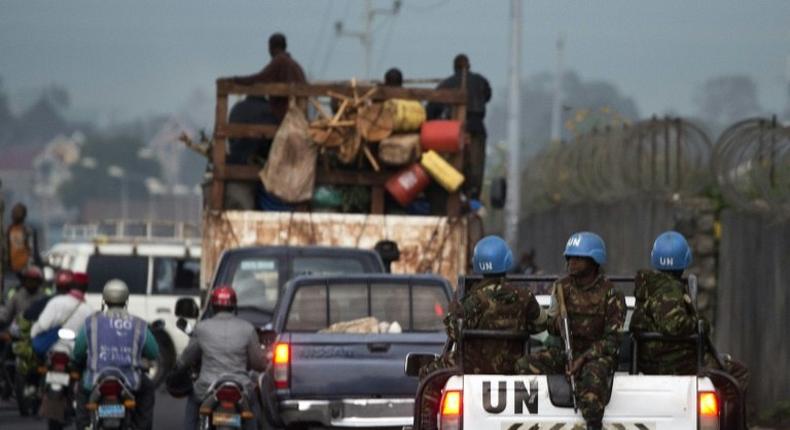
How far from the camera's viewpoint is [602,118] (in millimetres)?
41469

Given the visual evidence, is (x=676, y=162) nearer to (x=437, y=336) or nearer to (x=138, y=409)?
(x=437, y=336)

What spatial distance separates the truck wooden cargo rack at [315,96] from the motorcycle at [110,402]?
29.1ft

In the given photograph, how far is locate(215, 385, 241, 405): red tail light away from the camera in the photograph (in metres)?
15.1

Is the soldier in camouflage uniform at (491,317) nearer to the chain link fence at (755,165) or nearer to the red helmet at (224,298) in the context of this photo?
the red helmet at (224,298)

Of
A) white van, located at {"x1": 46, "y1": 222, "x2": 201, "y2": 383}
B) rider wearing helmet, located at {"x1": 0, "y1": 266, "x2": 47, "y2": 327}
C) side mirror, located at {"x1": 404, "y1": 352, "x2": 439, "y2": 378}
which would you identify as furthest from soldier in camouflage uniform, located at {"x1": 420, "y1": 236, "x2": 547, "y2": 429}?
white van, located at {"x1": 46, "y1": 222, "x2": 201, "y2": 383}

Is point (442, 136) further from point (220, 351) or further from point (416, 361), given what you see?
point (416, 361)

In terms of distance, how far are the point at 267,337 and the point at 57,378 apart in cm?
255

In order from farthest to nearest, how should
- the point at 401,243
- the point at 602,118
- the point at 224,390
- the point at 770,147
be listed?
the point at 602,118
the point at 401,243
the point at 770,147
the point at 224,390

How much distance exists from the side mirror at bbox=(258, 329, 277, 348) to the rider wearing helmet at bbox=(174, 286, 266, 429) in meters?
1.13

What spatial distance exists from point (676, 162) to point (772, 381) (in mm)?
5394

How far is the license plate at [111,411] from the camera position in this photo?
1525 cm

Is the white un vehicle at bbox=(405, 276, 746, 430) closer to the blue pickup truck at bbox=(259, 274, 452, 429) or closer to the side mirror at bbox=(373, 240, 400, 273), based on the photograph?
the blue pickup truck at bbox=(259, 274, 452, 429)

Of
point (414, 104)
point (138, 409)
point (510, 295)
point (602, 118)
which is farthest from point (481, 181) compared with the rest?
point (602, 118)

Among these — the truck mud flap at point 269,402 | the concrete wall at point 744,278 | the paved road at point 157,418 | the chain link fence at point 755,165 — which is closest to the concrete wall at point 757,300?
the concrete wall at point 744,278
